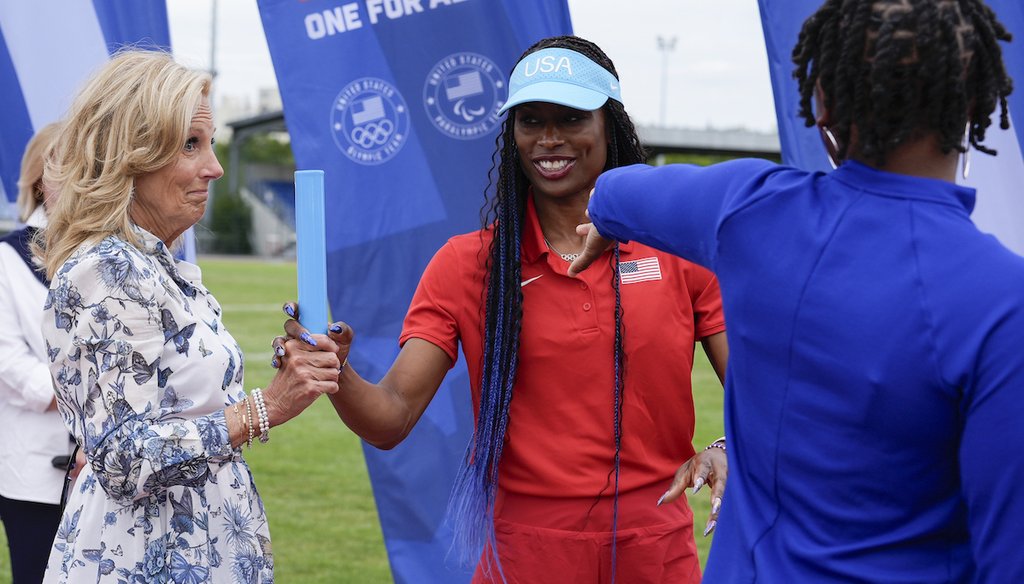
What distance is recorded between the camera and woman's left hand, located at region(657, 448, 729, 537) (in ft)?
7.91

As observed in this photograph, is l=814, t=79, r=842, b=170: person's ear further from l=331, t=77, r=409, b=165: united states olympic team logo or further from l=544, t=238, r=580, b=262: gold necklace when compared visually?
l=331, t=77, r=409, b=165: united states olympic team logo

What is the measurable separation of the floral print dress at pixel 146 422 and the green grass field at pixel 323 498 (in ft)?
12.1

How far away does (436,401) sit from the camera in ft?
14.3

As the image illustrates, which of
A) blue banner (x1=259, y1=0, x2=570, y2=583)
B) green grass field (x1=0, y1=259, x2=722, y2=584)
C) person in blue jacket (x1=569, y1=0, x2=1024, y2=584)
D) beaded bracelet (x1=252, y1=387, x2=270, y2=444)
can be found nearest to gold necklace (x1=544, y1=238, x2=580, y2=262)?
beaded bracelet (x1=252, y1=387, x2=270, y2=444)

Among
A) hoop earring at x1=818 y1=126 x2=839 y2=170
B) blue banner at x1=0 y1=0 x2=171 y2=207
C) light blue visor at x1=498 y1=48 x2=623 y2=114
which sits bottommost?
hoop earring at x1=818 y1=126 x2=839 y2=170

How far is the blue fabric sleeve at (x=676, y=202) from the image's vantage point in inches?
65.9

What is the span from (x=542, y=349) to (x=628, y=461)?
33 cm

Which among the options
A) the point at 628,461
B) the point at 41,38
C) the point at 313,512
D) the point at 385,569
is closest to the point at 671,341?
the point at 628,461

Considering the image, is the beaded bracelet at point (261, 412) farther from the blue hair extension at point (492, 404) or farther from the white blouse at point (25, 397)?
the white blouse at point (25, 397)

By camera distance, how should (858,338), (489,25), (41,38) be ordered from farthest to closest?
(41,38), (489,25), (858,338)

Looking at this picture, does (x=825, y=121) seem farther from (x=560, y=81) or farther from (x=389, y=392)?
(x=389, y=392)

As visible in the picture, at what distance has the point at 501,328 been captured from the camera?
2.58 meters

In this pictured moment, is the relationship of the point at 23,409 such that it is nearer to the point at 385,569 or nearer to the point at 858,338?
the point at 385,569

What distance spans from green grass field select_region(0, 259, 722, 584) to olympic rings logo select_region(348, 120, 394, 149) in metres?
2.73
